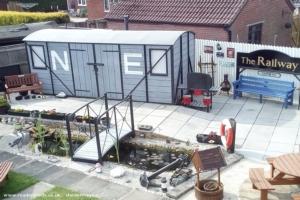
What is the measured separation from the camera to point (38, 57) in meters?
18.4

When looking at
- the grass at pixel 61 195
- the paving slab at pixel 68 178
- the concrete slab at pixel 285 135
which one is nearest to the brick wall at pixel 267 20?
→ the concrete slab at pixel 285 135

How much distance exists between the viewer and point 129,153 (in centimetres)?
1336

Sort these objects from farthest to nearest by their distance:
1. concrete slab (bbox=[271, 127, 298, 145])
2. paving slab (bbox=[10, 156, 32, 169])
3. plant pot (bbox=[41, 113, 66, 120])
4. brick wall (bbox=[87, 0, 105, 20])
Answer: brick wall (bbox=[87, 0, 105, 20]), plant pot (bbox=[41, 113, 66, 120]), concrete slab (bbox=[271, 127, 298, 145]), paving slab (bbox=[10, 156, 32, 169])

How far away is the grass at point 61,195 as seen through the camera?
1036cm

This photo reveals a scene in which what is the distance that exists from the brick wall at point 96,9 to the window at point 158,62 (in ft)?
72.3

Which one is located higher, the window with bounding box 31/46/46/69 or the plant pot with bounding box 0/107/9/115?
the window with bounding box 31/46/46/69

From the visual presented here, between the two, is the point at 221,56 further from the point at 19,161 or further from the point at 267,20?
the point at 19,161

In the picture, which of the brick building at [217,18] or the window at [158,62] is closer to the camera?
the window at [158,62]

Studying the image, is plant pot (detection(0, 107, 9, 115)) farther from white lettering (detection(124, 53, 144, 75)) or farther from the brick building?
the brick building

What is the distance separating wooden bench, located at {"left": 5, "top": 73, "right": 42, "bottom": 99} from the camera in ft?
59.6

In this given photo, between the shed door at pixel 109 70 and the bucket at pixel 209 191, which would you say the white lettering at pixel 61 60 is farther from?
the bucket at pixel 209 191

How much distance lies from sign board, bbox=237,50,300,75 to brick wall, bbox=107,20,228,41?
3132 mm

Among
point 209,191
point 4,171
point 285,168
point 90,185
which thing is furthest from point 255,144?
point 4,171

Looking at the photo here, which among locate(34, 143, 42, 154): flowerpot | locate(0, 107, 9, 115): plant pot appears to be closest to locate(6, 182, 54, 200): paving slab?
locate(34, 143, 42, 154): flowerpot
